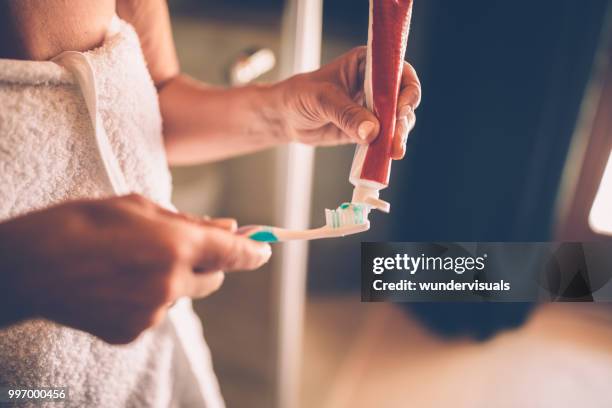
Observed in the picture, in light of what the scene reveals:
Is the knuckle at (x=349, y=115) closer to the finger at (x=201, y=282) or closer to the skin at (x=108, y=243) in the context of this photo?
the skin at (x=108, y=243)

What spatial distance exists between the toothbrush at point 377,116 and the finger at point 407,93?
0.01 meters

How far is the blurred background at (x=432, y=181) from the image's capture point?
63cm

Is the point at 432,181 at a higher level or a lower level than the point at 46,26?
higher

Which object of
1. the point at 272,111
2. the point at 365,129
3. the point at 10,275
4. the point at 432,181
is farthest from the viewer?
the point at 432,181

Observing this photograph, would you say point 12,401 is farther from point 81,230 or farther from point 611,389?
point 611,389

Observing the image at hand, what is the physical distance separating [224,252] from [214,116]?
0.25 metres

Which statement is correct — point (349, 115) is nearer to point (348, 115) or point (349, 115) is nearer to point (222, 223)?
point (348, 115)

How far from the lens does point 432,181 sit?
35.9 inches

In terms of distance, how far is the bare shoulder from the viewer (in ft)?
0.85

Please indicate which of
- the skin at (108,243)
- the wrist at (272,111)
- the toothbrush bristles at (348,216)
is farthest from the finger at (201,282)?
the wrist at (272,111)

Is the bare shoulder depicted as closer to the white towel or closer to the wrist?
the white towel

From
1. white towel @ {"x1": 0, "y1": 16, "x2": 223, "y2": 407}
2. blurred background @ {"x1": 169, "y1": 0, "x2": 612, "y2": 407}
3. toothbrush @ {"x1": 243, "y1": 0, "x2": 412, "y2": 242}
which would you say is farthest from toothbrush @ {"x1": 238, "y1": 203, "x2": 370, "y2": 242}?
blurred background @ {"x1": 169, "y1": 0, "x2": 612, "y2": 407}

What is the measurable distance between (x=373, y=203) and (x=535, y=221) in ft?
2.19

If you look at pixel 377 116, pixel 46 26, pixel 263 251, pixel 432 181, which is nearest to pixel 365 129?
pixel 377 116
